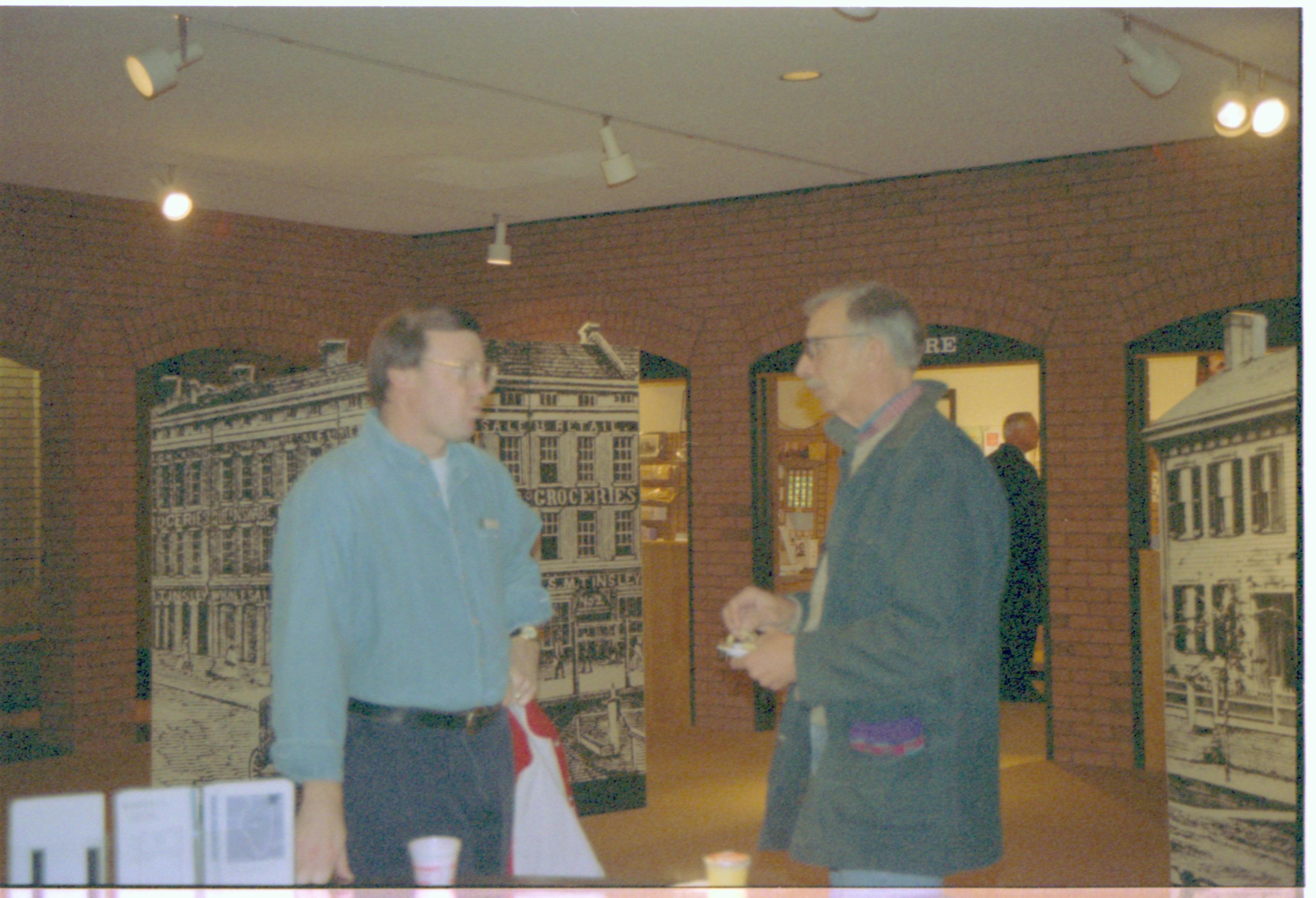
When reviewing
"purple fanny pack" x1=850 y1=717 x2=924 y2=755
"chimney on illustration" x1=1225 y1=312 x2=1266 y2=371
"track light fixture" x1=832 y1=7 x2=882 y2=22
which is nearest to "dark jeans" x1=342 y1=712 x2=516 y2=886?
"purple fanny pack" x1=850 y1=717 x2=924 y2=755

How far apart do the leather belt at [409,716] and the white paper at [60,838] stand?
0.48 m

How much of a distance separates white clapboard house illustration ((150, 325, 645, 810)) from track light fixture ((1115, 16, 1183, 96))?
7.63 ft

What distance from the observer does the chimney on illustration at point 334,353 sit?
5188 mm

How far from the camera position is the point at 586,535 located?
5906mm

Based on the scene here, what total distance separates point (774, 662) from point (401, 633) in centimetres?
71

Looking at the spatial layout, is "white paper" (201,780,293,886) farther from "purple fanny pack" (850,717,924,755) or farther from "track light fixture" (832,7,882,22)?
"track light fixture" (832,7,882,22)

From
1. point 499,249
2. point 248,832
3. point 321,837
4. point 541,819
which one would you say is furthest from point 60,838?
point 499,249

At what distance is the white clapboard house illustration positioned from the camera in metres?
5.35

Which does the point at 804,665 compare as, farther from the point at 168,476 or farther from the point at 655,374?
the point at 655,374

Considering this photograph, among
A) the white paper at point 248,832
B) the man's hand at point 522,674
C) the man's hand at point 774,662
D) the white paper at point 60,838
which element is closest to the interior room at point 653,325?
the man's hand at point 774,662

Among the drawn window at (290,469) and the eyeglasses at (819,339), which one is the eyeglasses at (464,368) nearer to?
the eyeglasses at (819,339)

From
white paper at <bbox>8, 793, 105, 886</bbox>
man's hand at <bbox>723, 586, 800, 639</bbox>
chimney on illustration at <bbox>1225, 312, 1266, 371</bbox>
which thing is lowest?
white paper at <bbox>8, 793, 105, 886</bbox>

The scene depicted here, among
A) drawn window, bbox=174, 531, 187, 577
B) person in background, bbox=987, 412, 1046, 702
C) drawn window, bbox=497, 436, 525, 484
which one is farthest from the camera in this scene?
person in background, bbox=987, 412, 1046, 702

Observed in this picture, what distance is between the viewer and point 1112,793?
6.29 m
